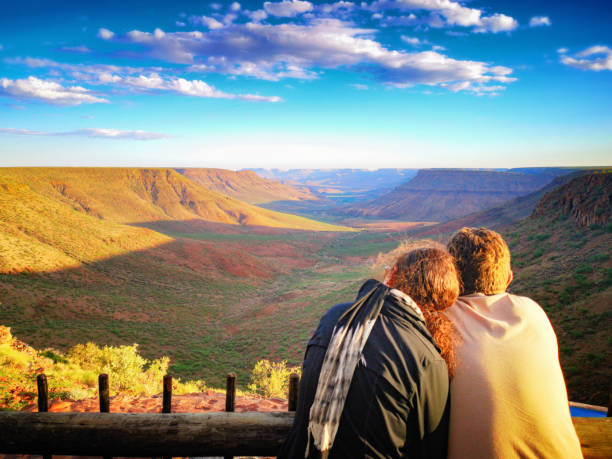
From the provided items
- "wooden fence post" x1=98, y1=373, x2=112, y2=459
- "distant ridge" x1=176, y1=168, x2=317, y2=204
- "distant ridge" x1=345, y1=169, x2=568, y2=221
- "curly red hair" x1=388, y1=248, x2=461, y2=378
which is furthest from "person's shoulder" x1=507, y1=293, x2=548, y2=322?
"distant ridge" x1=176, y1=168, x2=317, y2=204

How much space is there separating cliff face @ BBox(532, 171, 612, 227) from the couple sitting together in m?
23.7

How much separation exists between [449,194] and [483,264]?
430 feet

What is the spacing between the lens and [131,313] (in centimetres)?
2314

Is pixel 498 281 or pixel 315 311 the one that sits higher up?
pixel 498 281

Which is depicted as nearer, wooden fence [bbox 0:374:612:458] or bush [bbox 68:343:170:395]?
wooden fence [bbox 0:374:612:458]

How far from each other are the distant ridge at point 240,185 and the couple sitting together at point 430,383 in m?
155

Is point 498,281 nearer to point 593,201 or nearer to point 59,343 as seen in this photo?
point 59,343

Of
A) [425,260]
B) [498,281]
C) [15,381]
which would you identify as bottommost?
[15,381]

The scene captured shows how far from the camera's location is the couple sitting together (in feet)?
4.54

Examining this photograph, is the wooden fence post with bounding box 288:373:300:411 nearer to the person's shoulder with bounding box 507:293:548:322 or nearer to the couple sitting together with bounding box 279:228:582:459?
the couple sitting together with bounding box 279:228:582:459

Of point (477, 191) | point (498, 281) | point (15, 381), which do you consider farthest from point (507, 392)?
point (477, 191)

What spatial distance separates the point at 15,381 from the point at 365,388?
850 centimetres

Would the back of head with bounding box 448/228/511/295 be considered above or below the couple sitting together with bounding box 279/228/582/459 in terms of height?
above

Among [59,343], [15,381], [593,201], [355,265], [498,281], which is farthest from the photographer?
[355,265]
